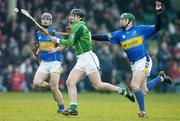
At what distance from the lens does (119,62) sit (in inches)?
1192

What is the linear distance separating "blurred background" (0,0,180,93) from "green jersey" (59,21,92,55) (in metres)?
12.0

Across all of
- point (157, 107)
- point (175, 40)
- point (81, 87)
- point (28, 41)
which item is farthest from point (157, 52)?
point (157, 107)

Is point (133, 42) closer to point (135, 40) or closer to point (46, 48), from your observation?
point (135, 40)

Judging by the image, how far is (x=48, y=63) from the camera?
18.1m

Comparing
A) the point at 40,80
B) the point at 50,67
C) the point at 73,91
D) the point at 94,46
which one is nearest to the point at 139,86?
the point at 73,91

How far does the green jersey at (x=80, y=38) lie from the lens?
54.6ft

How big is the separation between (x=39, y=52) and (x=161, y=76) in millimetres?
3134

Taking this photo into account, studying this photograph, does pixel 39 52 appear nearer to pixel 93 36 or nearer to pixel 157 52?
pixel 93 36

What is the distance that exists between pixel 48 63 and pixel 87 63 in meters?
1.62

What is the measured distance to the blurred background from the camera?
29.3m

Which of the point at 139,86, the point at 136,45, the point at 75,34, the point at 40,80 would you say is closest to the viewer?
the point at 75,34

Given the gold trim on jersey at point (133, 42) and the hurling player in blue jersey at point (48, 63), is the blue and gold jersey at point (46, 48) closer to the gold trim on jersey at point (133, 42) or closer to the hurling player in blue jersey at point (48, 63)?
the hurling player in blue jersey at point (48, 63)

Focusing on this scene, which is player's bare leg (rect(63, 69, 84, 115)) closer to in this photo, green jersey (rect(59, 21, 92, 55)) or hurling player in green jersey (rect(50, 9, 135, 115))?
hurling player in green jersey (rect(50, 9, 135, 115))

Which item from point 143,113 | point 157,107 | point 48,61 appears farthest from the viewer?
point 157,107
